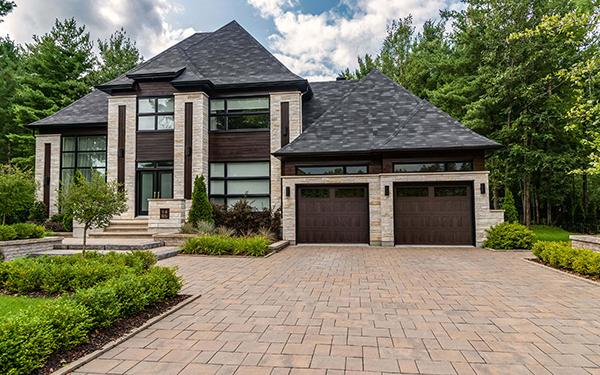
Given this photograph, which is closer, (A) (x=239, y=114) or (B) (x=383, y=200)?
(B) (x=383, y=200)

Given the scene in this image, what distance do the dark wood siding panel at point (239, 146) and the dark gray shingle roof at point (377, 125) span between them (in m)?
1.43

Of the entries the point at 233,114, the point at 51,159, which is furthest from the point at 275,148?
the point at 51,159

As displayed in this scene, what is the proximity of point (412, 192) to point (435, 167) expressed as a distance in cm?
120

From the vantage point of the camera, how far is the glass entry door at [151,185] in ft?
46.1

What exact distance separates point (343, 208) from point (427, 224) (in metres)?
3.06

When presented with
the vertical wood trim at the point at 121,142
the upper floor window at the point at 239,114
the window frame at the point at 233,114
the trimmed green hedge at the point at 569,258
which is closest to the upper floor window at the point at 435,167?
the trimmed green hedge at the point at 569,258

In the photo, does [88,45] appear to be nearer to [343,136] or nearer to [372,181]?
[343,136]

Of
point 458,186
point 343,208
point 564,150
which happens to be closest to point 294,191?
point 343,208

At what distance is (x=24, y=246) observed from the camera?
8.76m

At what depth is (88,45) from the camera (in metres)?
24.7

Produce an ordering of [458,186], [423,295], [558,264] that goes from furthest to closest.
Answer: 1. [458,186]
2. [558,264]
3. [423,295]

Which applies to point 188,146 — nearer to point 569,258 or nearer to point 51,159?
point 51,159

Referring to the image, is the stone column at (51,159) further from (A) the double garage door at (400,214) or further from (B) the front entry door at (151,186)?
(A) the double garage door at (400,214)

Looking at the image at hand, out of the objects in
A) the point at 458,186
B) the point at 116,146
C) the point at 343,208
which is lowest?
the point at 343,208
